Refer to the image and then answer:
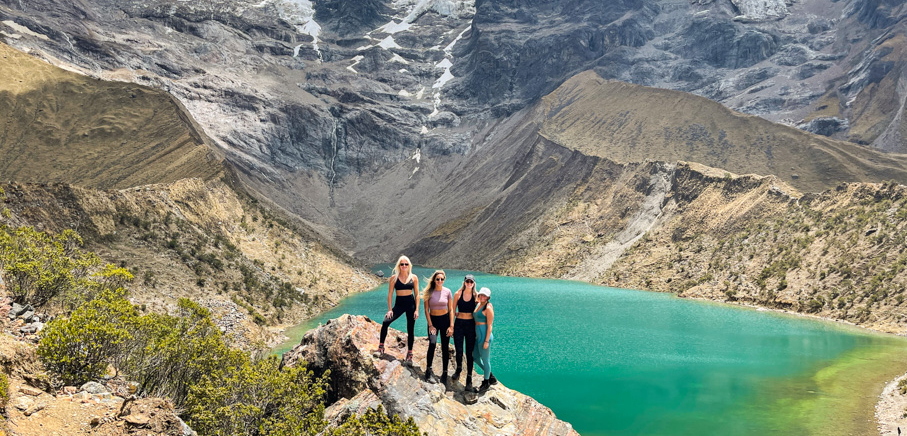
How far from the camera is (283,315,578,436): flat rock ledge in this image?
10789 millimetres

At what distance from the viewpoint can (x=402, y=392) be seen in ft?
36.1

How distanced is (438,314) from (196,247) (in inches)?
1466

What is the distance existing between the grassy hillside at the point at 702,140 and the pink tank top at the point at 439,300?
285 ft

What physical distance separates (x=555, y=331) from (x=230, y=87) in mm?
138092

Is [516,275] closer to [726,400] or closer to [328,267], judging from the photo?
[328,267]

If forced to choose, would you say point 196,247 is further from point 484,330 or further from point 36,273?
point 484,330

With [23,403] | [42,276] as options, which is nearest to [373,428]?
[23,403]

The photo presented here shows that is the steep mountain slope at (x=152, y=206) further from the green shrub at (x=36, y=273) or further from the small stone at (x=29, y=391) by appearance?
the small stone at (x=29, y=391)

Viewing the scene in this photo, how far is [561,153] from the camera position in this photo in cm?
11069

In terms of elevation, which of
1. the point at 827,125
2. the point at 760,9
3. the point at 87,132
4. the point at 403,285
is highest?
the point at 760,9

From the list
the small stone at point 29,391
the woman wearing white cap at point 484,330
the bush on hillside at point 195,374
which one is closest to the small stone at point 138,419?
the small stone at point 29,391

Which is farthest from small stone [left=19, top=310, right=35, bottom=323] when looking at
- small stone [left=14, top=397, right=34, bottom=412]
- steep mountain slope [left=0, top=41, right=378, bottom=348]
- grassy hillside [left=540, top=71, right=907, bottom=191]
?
grassy hillside [left=540, top=71, right=907, bottom=191]

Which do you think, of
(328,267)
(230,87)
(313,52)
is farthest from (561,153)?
(313,52)

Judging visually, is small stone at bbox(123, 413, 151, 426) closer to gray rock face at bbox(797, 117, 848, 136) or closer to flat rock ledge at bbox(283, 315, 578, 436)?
flat rock ledge at bbox(283, 315, 578, 436)
